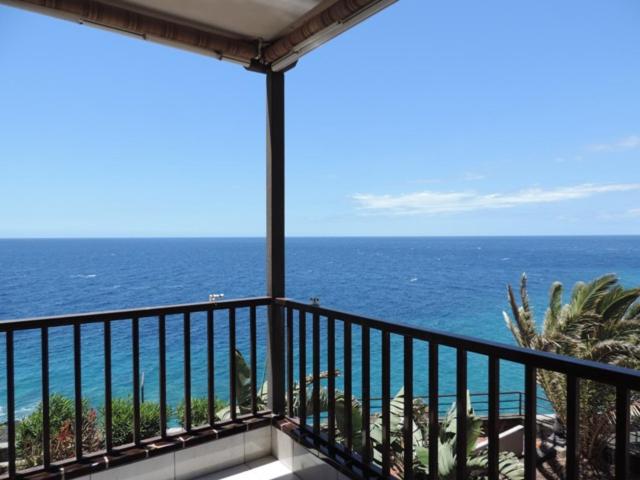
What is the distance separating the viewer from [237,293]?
3303 cm

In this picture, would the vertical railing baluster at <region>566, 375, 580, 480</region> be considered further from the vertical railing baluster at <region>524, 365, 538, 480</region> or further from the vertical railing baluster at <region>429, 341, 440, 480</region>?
the vertical railing baluster at <region>429, 341, 440, 480</region>

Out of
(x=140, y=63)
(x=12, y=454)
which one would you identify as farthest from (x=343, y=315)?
(x=140, y=63)

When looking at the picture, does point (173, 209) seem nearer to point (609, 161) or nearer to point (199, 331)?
point (199, 331)

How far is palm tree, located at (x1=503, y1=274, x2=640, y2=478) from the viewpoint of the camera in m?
6.49

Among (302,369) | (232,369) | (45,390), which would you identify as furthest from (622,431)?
(45,390)

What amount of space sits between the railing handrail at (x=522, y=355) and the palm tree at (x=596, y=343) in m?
6.21

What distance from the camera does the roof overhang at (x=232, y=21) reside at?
1.94m

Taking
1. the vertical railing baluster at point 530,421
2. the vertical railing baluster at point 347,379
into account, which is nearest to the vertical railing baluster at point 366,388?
the vertical railing baluster at point 347,379

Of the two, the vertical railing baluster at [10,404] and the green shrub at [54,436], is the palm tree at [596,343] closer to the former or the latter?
the green shrub at [54,436]

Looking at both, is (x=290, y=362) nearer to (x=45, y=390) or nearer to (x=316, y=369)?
(x=316, y=369)

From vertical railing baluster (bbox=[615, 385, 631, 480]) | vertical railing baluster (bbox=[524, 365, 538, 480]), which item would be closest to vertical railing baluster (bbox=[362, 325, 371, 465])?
vertical railing baluster (bbox=[524, 365, 538, 480])

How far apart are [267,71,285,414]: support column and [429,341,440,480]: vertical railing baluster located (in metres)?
1.18

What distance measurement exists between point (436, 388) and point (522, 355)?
1.42 feet

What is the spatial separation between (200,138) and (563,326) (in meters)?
36.6
